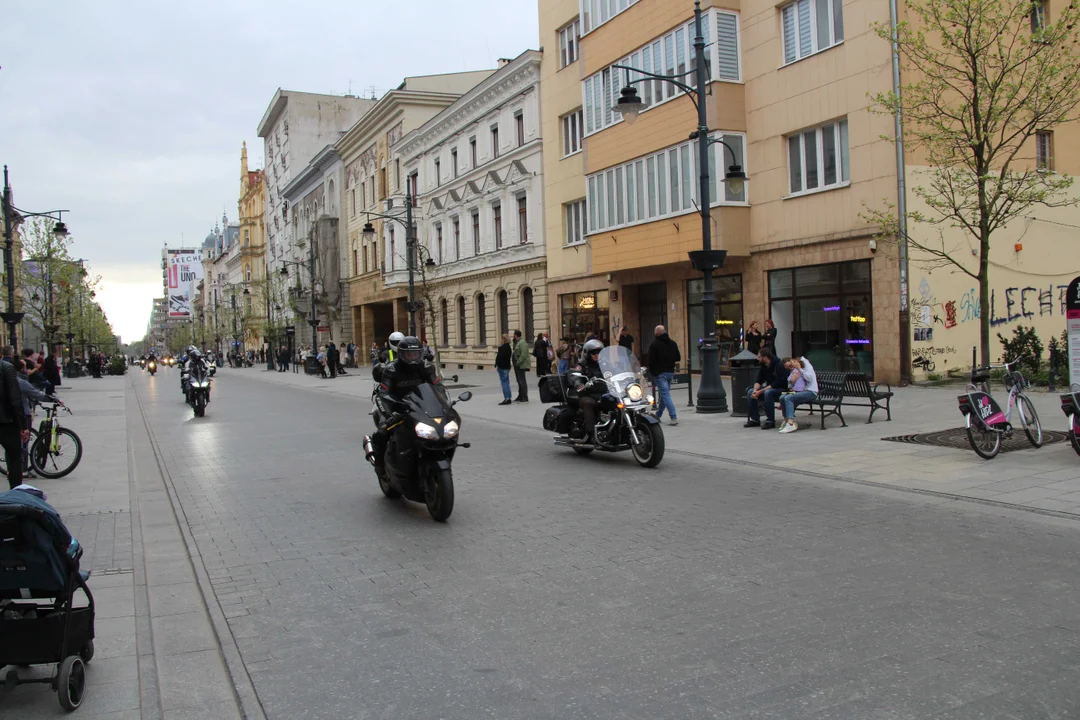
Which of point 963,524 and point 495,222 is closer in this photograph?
point 963,524

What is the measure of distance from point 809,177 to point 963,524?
1606 centimetres

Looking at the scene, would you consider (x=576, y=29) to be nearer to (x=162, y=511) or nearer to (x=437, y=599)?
(x=162, y=511)

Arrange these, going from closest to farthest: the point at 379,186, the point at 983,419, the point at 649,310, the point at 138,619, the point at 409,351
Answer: the point at 138,619 < the point at 409,351 < the point at 983,419 < the point at 649,310 < the point at 379,186

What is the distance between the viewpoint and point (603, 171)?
89.0ft

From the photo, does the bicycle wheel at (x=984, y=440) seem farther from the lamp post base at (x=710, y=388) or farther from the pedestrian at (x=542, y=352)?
the pedestrian at (x=542, y=352)

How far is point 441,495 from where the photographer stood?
7.54 meters

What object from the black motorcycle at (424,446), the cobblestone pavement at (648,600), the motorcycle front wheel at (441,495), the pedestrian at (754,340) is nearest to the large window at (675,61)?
the pedestrian at (754,340)

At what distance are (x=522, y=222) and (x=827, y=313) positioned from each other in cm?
1697

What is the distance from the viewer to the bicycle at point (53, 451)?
35.2 feet

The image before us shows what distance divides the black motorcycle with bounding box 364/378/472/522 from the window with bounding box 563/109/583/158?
24.6m

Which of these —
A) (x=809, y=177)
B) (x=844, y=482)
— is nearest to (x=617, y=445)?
(x=844, y=482)

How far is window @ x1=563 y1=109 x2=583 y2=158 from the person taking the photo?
31.3 meters

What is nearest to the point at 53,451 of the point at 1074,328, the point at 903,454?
the point at 903,454

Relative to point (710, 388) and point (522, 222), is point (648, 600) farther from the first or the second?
point (522, 222)
